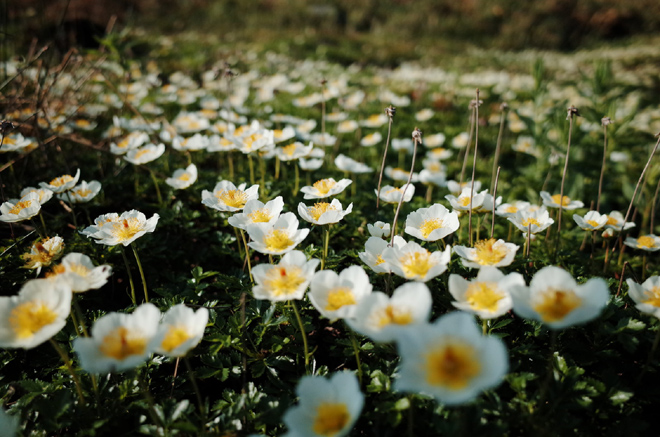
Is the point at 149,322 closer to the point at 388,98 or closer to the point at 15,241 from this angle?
the point at 15,241

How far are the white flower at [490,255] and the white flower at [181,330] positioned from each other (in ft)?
3.09

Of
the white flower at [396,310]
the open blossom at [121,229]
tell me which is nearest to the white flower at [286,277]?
the white flower at [396,310]

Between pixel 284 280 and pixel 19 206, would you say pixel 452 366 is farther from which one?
pixel 19 206

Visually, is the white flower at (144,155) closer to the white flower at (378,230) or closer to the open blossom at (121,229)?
the open blossom at (121,229)

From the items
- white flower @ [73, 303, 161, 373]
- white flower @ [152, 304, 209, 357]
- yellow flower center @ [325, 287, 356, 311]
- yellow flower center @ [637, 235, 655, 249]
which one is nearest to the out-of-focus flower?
white flower @ [73, 303, 161, 373]

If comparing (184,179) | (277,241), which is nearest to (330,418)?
(277,241)

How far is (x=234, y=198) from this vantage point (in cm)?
189

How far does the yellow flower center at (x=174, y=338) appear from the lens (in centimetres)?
121

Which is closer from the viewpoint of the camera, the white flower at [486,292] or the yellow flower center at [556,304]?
the yellow flower center at [556,304]

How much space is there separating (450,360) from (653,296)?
3.19 feet

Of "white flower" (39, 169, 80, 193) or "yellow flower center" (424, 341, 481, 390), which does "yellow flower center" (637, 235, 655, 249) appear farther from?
"white flower" (39, 169, 80, 193)

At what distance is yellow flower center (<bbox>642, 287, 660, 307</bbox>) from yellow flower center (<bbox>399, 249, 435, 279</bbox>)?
776mm

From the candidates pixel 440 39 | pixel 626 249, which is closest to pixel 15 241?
pixel 626 249

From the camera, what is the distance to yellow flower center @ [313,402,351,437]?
106 centimetres
